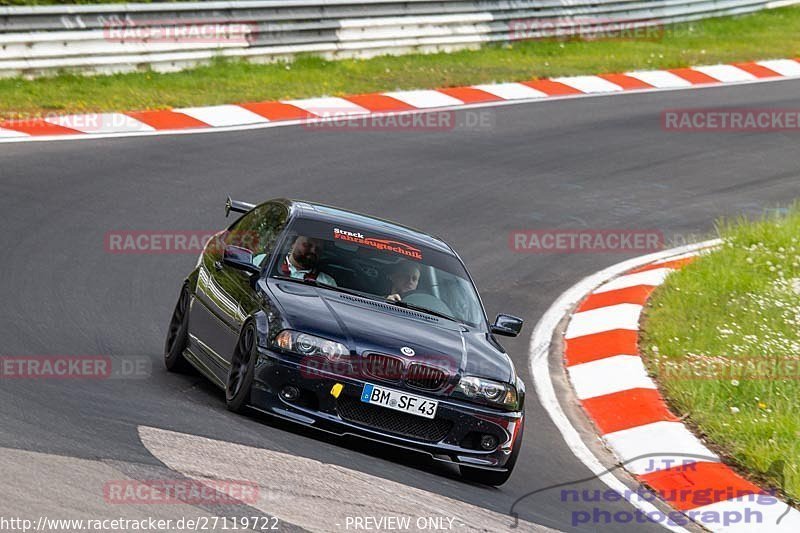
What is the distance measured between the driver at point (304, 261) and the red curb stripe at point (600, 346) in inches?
123

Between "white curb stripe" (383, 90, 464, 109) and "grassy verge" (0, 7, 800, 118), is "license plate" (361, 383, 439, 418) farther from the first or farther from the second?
"white curb stripe" (383, 90, 464, 109)

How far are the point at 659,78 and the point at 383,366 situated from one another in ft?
52.8

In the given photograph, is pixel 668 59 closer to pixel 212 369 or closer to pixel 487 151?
pixel 487 151

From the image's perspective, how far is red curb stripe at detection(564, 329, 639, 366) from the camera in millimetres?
11297

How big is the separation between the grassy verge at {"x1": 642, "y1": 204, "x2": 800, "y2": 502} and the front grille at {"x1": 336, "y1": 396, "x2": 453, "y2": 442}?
2361mm

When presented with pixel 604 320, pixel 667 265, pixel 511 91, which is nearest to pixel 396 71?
pixel 511 91

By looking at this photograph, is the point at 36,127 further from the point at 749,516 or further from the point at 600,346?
the point at 749,516

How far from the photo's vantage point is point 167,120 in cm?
1706

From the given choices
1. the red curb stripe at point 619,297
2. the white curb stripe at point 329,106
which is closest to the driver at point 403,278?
the red curb stripe at point 619,297

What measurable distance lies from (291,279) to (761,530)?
320 centimetres

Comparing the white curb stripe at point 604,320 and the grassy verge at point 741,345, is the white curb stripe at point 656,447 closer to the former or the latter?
the grassy verge at point 741,345

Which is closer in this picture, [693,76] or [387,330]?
[387,330]

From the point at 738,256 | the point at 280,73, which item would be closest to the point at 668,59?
the point at 280,73

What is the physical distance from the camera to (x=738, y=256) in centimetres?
1326
